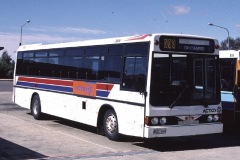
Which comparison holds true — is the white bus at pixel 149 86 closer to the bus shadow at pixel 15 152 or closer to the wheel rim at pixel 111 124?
the wheel rim at pixel 111 124

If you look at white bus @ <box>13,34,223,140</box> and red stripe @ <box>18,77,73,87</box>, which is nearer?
white bus @ <box>13,34,223,140</box>

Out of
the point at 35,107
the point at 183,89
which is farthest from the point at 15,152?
the point at 35,107

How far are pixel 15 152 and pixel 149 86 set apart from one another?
361cm

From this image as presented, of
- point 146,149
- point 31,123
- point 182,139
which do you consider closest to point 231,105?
point 182,139

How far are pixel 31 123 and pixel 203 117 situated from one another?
7181 millimetres

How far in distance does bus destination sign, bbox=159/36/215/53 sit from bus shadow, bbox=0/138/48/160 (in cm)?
406

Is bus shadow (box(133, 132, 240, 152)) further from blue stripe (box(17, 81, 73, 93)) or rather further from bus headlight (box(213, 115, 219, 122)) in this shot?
blue stripe (box(17, 81, 73, 93))

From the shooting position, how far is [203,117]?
10.9 m

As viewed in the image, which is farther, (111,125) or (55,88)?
(55,88)

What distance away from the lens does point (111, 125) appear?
11.7 m

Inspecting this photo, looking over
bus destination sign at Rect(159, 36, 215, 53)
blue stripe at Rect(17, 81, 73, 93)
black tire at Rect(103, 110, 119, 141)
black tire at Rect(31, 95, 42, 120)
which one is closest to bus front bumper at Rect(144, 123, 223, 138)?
black tire at Rect(103, 110, 119, 141)

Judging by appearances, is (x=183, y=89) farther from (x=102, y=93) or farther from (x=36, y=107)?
(x=36, y=107)

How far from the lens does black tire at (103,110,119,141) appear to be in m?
11.6

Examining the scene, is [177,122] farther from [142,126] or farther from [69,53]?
[69,53]
